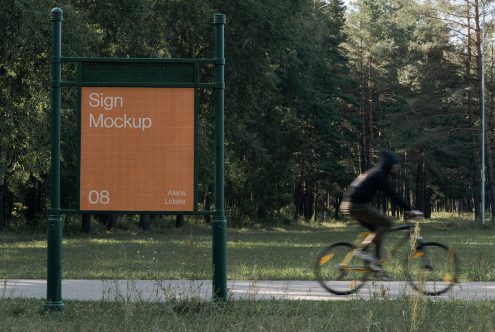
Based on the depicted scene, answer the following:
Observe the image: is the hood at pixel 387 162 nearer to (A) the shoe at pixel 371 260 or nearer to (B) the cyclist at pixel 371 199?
(B) the cyclist at pixel 371 199

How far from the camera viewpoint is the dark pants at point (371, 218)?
426 inches

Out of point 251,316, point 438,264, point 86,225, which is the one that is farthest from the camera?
point 86,225

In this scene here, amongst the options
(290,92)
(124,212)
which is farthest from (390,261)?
(290,92)

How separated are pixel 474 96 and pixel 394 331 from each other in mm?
52274

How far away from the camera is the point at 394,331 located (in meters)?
7.48

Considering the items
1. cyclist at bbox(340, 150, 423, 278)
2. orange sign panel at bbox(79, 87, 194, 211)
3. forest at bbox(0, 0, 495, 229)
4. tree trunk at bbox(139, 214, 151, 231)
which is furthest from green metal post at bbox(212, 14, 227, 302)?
tree trunk at bbox(139, 214, 151, 231)

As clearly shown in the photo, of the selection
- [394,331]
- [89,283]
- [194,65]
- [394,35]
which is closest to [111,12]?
[89,283]

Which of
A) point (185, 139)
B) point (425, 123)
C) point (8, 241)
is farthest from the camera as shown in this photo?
point (425, 123)

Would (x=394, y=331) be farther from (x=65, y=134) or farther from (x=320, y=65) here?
(x=320, y=65)

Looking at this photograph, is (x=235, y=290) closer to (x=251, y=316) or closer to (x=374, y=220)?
(x=374, y=220)

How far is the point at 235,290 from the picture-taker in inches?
452

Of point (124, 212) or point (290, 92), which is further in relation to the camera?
point (290, 92)

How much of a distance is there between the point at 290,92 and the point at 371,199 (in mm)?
49769

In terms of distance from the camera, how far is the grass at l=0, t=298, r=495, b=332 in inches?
306
